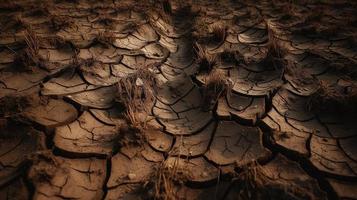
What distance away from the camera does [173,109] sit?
2443 millimetres

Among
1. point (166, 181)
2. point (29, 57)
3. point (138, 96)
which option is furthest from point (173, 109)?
point (29, 57)

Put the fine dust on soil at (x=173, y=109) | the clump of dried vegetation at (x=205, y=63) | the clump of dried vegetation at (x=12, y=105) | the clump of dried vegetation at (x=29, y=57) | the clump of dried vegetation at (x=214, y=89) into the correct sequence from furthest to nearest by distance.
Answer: the clump of dried vegetation at (x=205, y=63)
the clump of dried vegetation at (x=29, y=57)
the clump of dried vegetation at (x=214, y=89)
the clump of dried vegetation at (x=12, y=105)
the fine dust on soil at (x=173, y=109)

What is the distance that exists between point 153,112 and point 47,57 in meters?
1.39

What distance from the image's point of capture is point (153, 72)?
2.77 meters

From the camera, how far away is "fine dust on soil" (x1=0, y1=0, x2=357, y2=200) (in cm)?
173

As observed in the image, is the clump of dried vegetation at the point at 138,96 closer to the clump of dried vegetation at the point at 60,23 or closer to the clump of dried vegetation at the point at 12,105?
the clump of dried vegetation at the point at 12,105

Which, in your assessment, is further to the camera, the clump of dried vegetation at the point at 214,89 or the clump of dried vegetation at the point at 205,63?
the clump of dried vegetation at the point at 205,63

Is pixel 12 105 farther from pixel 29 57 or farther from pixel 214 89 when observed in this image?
pixel 214 89

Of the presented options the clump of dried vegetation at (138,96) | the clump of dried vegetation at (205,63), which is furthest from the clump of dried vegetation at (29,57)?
the clump of dried vegetation at (205,63)

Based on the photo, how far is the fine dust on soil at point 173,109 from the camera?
1726mm

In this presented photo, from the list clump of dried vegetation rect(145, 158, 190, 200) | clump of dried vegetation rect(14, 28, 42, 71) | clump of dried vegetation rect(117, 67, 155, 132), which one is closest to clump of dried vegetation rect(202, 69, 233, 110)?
clump of dried vegetation rect(117, 67, 155, 132)

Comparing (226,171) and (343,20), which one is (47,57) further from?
(343,20)

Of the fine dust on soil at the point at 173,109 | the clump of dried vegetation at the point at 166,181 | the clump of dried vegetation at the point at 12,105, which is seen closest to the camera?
the clump of dried vegetation at the point at 166,181

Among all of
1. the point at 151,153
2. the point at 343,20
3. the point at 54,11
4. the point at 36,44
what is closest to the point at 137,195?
the point at 151,153
